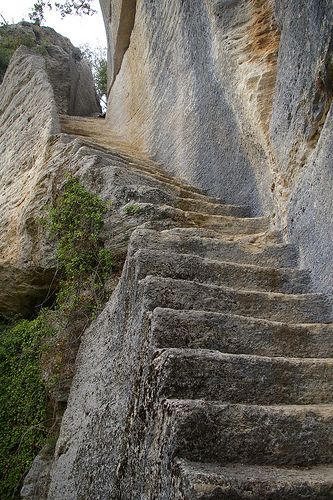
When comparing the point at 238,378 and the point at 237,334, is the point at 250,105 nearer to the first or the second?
the point at 237,334

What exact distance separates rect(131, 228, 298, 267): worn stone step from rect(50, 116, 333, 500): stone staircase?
0.7 inches

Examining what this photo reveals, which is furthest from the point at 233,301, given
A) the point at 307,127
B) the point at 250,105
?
the point at 250,105

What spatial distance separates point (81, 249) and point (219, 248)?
127cm

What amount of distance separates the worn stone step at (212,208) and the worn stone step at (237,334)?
1.83 metres

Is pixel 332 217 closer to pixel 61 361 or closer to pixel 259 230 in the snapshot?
pixel 259 230

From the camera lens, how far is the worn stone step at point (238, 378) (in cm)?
131

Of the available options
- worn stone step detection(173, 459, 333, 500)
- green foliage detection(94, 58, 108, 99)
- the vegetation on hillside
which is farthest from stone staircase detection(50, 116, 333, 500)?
green foliage detection(94, 58, 108, 99)

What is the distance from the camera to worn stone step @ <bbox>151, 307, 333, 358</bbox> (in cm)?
154

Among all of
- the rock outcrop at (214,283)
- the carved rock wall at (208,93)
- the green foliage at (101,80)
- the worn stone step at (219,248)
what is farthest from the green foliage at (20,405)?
the green foliage at (101,80)

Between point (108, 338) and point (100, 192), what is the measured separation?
1.40 m

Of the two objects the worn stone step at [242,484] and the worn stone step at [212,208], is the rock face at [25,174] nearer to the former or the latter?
the worn stone step at [212,208]

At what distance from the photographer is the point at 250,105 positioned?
11.1ft

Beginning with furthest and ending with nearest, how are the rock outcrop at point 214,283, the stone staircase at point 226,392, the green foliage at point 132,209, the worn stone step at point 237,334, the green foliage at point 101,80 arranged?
the green foliage at point 101,80 → the green foliage at point 132,209 → the worn stone step at point 237,334 → the rock outcrop at point 214,283 → the stone staircase at point 226,392

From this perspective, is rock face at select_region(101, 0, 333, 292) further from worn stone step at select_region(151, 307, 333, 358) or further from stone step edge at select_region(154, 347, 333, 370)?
stone step edge at select_region(154, 347, 333, 370)
